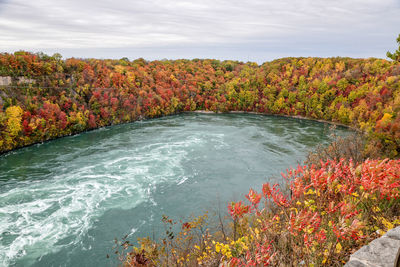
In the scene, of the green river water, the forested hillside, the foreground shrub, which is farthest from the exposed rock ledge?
the forested hillside

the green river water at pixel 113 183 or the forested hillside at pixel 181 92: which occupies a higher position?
the forested hillside at pixel 181 92

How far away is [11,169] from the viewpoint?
29078mm

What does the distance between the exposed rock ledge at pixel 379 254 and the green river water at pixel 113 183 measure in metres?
13.8

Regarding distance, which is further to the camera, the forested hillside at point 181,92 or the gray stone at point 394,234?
the forested hillside at point 181,92

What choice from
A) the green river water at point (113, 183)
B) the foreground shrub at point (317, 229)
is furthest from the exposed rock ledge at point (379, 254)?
the green river water at point (113, 183)

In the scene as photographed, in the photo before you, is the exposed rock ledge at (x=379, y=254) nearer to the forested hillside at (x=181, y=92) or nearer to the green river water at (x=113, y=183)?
the green river water at (x=113, y=183)

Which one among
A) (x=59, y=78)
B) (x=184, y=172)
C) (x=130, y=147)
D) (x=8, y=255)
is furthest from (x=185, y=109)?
(x=8, y=255)

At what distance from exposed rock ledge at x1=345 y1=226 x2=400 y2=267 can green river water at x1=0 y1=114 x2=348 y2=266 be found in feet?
45.3

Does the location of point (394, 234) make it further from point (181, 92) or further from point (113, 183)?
point (181, 92)

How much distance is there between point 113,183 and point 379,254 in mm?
24006

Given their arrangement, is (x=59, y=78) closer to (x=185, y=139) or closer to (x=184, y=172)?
(x=185, y=139)

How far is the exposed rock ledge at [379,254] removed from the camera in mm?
4672

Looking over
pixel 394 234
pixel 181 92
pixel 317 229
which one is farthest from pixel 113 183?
pixel 181 92

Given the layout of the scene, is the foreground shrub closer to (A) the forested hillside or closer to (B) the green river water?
(B) the green river water
